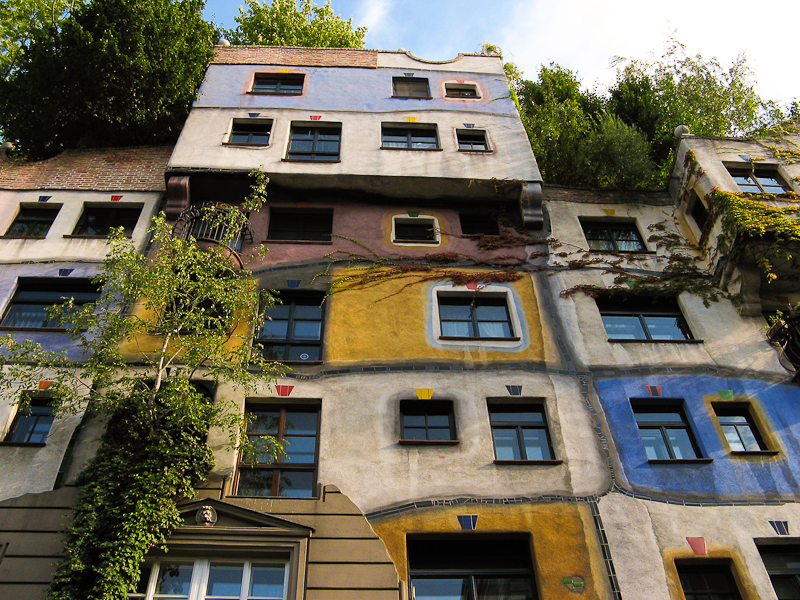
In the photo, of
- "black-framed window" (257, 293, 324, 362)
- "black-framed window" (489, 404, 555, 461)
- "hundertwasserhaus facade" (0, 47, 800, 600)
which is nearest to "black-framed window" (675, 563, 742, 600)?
"hundertwasserhaus facade" (0, 47, 800, 600)

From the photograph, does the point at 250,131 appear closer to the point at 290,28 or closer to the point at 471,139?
the point at 471,139

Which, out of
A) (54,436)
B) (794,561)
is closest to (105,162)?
(54,436)

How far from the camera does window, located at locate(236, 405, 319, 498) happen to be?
1106 centimetres

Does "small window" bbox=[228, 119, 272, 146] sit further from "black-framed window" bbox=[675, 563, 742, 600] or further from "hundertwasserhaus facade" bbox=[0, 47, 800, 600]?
"black-framed window" bbox=[675, 563, 742, 600]

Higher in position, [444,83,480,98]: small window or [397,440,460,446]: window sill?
[444,83,480,98]: small window

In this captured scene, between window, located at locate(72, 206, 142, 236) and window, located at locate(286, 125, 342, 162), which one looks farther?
window, located at locate(286, 125, 342, 162)

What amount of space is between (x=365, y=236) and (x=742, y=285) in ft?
27.6

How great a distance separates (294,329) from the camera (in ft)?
45.0

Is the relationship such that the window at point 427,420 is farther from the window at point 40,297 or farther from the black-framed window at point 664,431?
the window at point 40,297

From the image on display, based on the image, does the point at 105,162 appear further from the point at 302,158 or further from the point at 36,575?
the point at 36,575

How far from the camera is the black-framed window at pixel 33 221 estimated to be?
15.7 metres

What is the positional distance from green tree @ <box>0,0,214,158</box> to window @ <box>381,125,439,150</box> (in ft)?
20.5

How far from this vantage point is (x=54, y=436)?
36.9ft

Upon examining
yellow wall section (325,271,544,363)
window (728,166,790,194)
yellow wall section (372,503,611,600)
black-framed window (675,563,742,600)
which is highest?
window (728,166,790,194)
